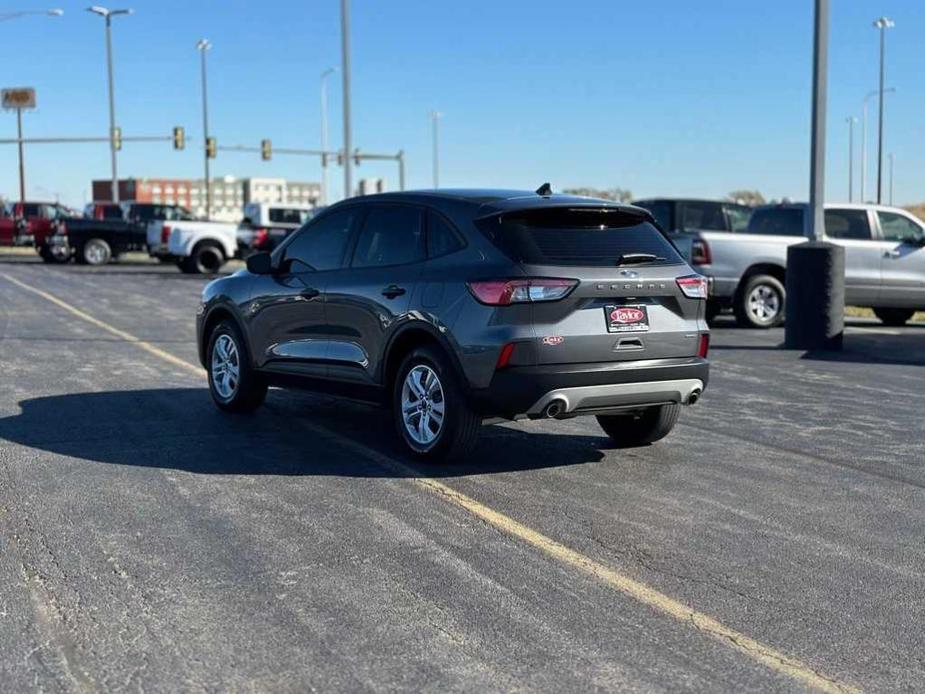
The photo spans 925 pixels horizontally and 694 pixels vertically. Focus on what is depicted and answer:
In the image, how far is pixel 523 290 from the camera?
259 inches

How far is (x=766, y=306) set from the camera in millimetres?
17312

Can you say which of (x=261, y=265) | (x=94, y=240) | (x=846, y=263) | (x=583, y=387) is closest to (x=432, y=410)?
(x=583, y=387)

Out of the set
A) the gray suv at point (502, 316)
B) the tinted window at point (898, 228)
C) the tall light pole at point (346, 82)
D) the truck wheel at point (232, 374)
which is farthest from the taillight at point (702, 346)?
the tall light pole at point (346, 82)

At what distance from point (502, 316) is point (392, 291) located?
102cm

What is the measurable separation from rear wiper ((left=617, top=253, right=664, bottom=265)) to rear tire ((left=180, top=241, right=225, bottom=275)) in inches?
1045

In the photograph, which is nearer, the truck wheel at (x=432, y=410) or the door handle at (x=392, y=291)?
the truck wheel at (x=432, y=410)

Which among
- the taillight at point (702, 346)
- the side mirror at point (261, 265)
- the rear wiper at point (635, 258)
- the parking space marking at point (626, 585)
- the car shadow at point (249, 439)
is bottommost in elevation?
the parking space marking at point (626, 585)

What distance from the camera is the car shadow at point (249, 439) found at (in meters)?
7.16

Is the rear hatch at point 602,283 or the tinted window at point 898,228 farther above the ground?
the tinted window at point 898,228

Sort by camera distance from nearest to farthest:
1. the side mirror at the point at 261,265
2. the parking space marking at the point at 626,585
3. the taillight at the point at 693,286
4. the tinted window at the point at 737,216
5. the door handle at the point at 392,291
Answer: the parking space marking at the point at 626,585
the taillight at the point at 693,286
the door handle at the point at 392,291
the side mirror at the point at 261,265
the tinted window at the point at 737,216

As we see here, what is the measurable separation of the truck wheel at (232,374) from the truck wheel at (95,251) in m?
28.3

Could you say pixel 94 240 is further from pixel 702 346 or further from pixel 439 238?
pixel 702 346

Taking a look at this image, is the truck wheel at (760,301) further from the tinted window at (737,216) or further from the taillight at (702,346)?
the taillight at (702,346)

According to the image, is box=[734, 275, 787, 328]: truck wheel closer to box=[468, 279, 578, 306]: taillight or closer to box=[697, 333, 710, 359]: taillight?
box=[697, 333, 710, 359]: taillight
